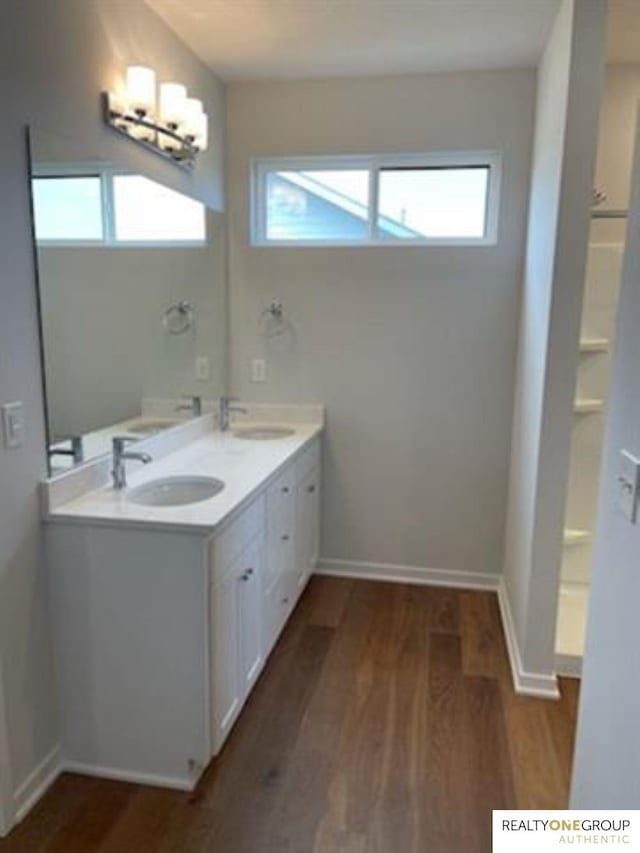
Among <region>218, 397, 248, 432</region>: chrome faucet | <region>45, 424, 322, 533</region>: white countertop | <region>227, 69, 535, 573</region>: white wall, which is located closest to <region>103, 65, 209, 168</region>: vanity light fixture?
<region>227, 69, 535, 573</region>: white wall

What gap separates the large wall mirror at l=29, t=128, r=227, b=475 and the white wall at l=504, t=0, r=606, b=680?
1.61 m

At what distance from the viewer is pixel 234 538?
6.86 ft

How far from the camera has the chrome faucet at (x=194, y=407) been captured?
3044 mm

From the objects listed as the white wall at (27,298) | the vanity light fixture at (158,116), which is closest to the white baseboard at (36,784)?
the white wall at (27,298)

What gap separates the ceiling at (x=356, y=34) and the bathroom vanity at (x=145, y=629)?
1914 mm

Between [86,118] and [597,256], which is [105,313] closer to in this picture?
[86,118]

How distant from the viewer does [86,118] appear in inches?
83.0

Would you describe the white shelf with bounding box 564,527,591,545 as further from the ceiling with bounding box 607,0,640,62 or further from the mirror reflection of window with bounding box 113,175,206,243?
the mirror reflection of window with bounding box 113,175,206,243

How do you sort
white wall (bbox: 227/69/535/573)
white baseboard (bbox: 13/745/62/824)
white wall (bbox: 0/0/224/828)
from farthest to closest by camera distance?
white wall (bbox: 227/69/535/573) → white baseboard (bbox: 13/745/62/824) → white wall (bbox: 0/0/224/828)

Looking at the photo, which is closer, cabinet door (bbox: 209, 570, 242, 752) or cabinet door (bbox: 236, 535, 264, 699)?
cabinet door (bbox: 209, 570, 242, 752)

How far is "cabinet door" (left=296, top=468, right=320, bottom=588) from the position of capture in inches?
122

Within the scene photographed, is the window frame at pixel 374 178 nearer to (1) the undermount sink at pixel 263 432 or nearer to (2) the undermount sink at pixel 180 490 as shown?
Result: (1) the undermount sink at pixel 263 432

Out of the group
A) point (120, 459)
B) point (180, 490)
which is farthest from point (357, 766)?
point (120, 459)

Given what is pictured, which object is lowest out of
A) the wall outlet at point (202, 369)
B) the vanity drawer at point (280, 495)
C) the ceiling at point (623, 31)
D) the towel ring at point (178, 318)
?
the vanity drawer at point (280, 495)
